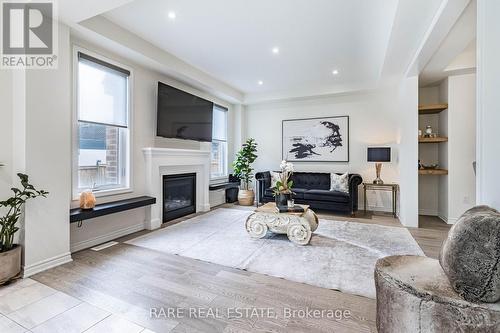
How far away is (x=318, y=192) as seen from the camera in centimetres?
516

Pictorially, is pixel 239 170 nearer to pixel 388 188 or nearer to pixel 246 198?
pixel 246 198

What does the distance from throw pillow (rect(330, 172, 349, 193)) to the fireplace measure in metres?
3.07

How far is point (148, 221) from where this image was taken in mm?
4059

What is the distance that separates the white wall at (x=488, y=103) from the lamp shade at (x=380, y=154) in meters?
3.44

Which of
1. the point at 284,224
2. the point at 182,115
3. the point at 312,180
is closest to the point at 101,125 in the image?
the point at 182,115

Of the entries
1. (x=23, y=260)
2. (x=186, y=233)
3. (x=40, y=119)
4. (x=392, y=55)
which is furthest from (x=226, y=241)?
(x=392, y=55)

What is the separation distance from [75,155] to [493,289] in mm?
3972

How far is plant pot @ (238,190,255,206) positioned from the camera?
20.0 ft

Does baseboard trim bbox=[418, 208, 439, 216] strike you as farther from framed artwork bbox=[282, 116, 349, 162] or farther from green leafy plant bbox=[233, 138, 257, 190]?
green leafy plant bbox=[233, 138, 257, 190]

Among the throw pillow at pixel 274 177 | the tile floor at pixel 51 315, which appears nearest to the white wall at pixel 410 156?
the throw pillow at pixel 274 177

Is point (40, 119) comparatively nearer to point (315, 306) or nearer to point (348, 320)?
point (315, 306)

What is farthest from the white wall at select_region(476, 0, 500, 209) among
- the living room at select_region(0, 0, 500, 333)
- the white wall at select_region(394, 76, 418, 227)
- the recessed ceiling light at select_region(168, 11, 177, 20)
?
the recessed ceiling light at select_region(168, 11, 177, 20)

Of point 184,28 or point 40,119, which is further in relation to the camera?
point 184,28

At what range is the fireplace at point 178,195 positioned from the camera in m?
4.48
